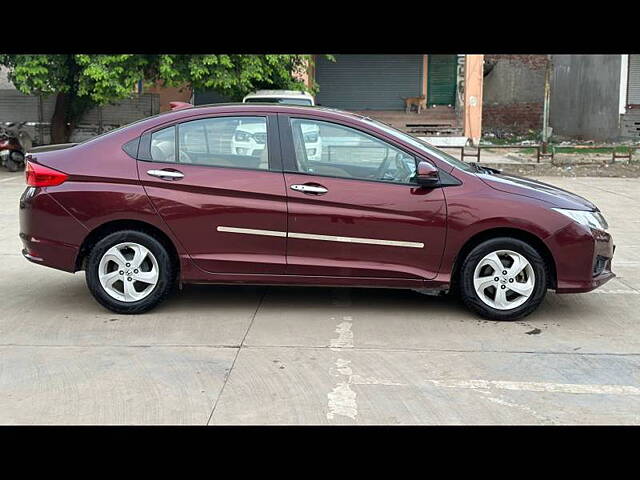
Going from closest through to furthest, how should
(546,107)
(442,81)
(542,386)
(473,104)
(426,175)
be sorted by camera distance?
1. (542,386)
2. (426,175)
3. (546,107)
4. (473,104)
5. (442,81)

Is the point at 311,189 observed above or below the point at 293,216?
above

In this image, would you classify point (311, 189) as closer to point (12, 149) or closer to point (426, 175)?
point (426, 175)

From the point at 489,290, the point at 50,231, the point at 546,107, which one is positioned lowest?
the point at 489,290

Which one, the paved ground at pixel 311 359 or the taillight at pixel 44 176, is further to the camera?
the taillight at pixel 44 176

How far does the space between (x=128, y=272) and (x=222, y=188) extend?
1012mm

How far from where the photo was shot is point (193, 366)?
4.91 metres

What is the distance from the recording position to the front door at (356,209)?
5.85 metres

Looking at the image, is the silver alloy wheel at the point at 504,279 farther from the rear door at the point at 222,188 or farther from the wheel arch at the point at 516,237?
the rear door at the point at 222,188

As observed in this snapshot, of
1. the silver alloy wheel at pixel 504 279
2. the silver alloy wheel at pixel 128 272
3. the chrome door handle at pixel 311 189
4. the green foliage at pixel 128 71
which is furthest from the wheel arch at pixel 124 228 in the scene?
the green foliage at pixel 128 71

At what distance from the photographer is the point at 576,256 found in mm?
5887

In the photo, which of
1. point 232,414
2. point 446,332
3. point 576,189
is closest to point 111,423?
point 232,414

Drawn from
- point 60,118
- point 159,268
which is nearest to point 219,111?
point 159,268

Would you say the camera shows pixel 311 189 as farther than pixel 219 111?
No
